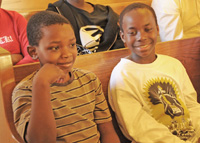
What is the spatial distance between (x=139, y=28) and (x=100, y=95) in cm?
39

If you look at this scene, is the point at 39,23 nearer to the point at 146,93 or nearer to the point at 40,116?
the point at 40,116

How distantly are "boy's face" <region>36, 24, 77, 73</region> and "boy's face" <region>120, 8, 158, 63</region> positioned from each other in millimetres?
412

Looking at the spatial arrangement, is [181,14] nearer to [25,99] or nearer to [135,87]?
[135,87]

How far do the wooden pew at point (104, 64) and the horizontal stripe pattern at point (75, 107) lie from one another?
0.13 ft

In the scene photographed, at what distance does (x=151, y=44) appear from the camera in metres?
1.24

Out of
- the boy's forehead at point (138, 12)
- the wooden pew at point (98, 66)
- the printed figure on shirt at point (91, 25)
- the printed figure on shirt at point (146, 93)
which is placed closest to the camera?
the wooden pew at point (98, 66)

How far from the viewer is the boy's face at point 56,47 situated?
2.86 feet

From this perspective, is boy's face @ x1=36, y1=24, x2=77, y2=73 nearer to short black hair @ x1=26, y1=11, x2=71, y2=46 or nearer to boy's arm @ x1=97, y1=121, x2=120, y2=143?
short black hair @ x1=26, y1=11, x2=71, y2=46

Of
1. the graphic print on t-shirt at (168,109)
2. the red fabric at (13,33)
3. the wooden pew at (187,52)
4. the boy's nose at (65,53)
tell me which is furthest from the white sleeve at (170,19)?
the boy's nose at (65,53)

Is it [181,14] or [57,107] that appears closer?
[57,107]

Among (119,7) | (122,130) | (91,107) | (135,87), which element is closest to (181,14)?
(119,7)

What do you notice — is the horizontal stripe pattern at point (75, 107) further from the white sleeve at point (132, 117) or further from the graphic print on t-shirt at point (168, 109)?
the graphic print on t-shirt at point (168, 109)

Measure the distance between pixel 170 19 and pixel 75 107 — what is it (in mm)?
1374

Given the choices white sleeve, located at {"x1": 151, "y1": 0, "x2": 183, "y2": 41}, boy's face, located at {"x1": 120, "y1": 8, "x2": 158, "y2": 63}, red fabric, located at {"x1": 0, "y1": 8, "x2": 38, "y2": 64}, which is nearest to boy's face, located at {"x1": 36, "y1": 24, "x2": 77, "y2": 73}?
boy's face, located at {"x1": 120, "y1": 8, "x2": 158, "y2": 63}
